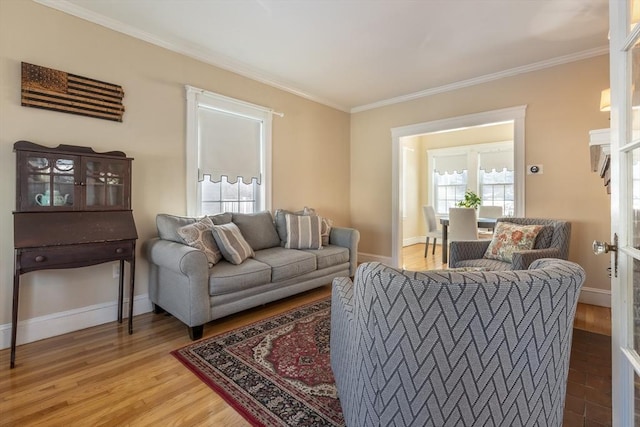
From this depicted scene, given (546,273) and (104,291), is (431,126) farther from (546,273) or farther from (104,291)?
(104,291)

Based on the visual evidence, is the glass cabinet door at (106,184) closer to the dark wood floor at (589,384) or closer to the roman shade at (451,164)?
the dark wood floor at (589,384)

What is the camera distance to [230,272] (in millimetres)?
2582

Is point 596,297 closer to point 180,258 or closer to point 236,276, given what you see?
point 236,276

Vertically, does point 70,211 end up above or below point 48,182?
below

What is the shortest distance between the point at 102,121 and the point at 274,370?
99.3 inches

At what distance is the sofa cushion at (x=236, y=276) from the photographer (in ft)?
8.11

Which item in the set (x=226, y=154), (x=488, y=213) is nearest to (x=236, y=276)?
(x=226, y=154)

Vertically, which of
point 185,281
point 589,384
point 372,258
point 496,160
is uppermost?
point 496,160

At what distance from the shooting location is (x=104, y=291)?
107 inches

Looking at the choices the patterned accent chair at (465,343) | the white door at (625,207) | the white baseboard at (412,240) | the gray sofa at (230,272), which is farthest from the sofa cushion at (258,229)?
the white baseboard at (412,240)

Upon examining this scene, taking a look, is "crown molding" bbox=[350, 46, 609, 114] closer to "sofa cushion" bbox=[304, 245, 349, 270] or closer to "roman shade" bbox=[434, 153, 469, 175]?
"sofa cushion" bbox=[304, 245, 349, 270]

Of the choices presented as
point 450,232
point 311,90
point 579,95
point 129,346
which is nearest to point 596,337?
point 450,232

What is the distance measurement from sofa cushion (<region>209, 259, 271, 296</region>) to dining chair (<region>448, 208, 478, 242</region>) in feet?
9.43

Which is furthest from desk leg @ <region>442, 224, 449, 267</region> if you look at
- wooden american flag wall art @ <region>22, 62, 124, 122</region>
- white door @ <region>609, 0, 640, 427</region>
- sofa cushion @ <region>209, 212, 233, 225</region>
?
wooden american flag wall art @ <region>22, 62, 124, 122</region>
